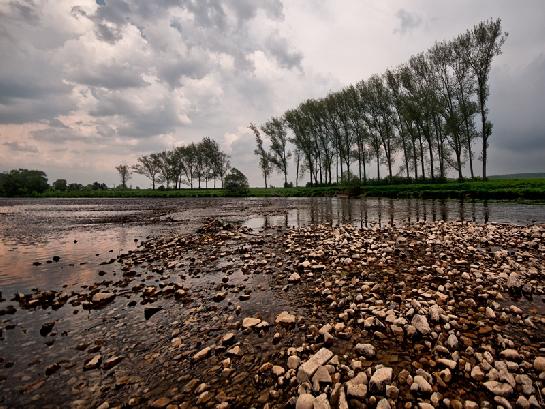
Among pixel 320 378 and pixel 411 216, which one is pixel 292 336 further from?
pixel 411 216

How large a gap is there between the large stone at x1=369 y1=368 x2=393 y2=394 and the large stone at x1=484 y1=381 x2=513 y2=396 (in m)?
1.21

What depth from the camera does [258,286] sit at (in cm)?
788

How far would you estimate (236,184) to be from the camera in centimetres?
8825

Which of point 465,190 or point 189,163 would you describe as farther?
point 189,163

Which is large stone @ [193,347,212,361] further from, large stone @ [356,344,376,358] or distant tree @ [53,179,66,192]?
distant tree @ [53,179,66,192]

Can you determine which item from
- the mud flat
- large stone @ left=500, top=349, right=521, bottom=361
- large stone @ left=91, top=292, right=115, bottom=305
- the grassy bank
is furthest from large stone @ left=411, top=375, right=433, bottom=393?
the grassy bank

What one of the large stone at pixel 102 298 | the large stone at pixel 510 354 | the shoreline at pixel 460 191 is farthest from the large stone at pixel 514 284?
the shoreline at pixel 460 191

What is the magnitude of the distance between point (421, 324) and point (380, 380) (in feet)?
5.97

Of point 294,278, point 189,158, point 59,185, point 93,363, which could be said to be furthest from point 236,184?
point 59,185

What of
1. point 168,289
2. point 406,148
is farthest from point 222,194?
point 168,289

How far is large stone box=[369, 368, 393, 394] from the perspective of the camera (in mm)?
3678

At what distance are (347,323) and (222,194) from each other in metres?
89.1

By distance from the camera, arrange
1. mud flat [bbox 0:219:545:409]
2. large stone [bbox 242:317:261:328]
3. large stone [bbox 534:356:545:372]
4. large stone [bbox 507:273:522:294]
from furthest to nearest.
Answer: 1. large stone [bbox 507:273:522:294]
2. large stone [bbox 242:317:261:328]
3. large stone [bbox 534:356:545:372]
4. mud flat [bbox 0:219:545:409]

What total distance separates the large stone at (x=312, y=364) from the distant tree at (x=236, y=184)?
8370cm
